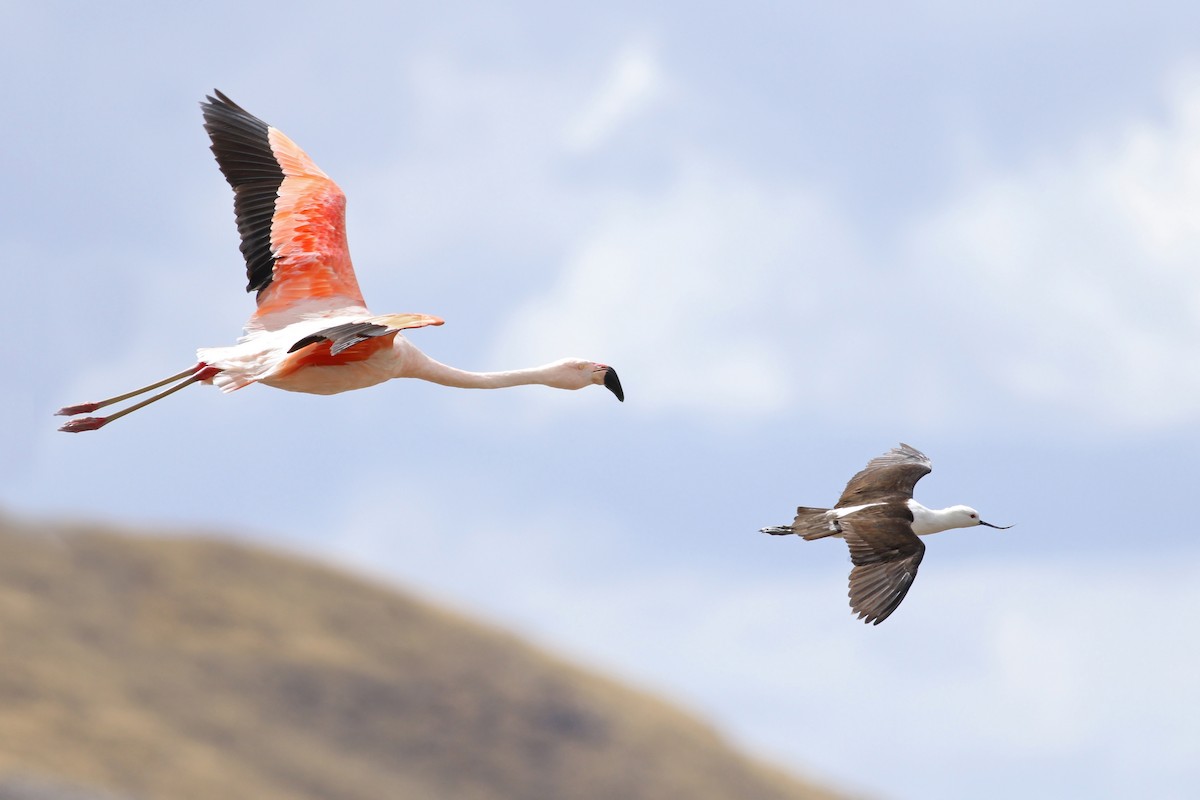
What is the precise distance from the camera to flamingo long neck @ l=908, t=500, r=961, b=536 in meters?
13.1

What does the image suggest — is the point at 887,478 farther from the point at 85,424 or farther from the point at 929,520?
the point at 85,424

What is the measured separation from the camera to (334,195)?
48.7ft

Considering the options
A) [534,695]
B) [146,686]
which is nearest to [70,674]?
[146,686]

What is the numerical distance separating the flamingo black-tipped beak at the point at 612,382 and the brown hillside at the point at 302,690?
46992 mm

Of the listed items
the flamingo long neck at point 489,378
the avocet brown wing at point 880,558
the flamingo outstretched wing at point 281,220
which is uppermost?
the flamingo outstretched wing at point 281,220

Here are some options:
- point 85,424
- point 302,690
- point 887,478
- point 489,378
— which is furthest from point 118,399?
point 302,690

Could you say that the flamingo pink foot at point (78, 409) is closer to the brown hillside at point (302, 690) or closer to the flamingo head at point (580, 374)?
the flamingo head at point (580, 374)

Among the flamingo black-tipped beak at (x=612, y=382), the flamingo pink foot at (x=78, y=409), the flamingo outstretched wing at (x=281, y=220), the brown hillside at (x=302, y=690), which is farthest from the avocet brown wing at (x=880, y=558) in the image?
the brown hillside at (x=302, y=690)

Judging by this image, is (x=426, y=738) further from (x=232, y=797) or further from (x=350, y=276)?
(x=350, y=276)

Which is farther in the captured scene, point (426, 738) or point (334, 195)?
point (426, 738)

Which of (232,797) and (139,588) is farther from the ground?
(139,588)

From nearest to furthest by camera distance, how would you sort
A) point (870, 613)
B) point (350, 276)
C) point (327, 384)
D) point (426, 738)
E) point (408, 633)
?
point (870, 613) < point (327, 384) < point (350, 276) < point (426, 738) < point (408, 633)

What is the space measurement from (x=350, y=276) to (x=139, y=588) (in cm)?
5774

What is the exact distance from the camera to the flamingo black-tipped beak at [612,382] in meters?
14.1
